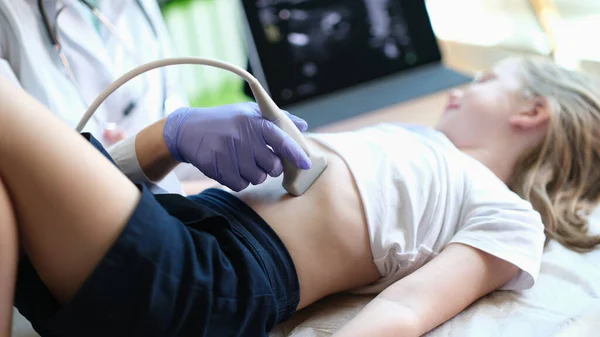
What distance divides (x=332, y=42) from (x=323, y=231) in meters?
1.07

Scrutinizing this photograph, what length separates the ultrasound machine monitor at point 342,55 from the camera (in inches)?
68.7

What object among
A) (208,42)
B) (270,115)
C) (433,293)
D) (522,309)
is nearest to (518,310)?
(522,309)

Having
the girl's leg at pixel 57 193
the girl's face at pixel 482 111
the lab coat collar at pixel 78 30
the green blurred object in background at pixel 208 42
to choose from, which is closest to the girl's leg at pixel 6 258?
the girl's leg at pixel 57 193

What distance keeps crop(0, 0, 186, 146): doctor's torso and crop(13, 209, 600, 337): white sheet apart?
0.41m

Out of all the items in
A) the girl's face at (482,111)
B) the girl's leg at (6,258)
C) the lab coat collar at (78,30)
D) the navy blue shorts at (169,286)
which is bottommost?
the girl's face at (482,111)

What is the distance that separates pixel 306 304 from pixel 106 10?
2.50 feet

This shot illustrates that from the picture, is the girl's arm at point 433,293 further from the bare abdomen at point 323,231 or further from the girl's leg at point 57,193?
the girl's leg at point 57,193

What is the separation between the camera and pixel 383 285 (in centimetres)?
93

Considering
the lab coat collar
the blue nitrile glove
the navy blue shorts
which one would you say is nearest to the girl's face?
the blue nitrile glove

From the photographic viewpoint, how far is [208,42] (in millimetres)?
1865

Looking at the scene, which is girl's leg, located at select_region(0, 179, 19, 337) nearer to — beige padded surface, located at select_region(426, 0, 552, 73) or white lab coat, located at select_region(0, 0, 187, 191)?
white lab coat, located at select_region(0, 0, 187, 191)

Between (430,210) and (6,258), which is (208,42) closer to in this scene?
(430,210)

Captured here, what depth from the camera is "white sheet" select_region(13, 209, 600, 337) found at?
0.82m

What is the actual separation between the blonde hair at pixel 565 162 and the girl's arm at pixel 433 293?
0.24 metres
